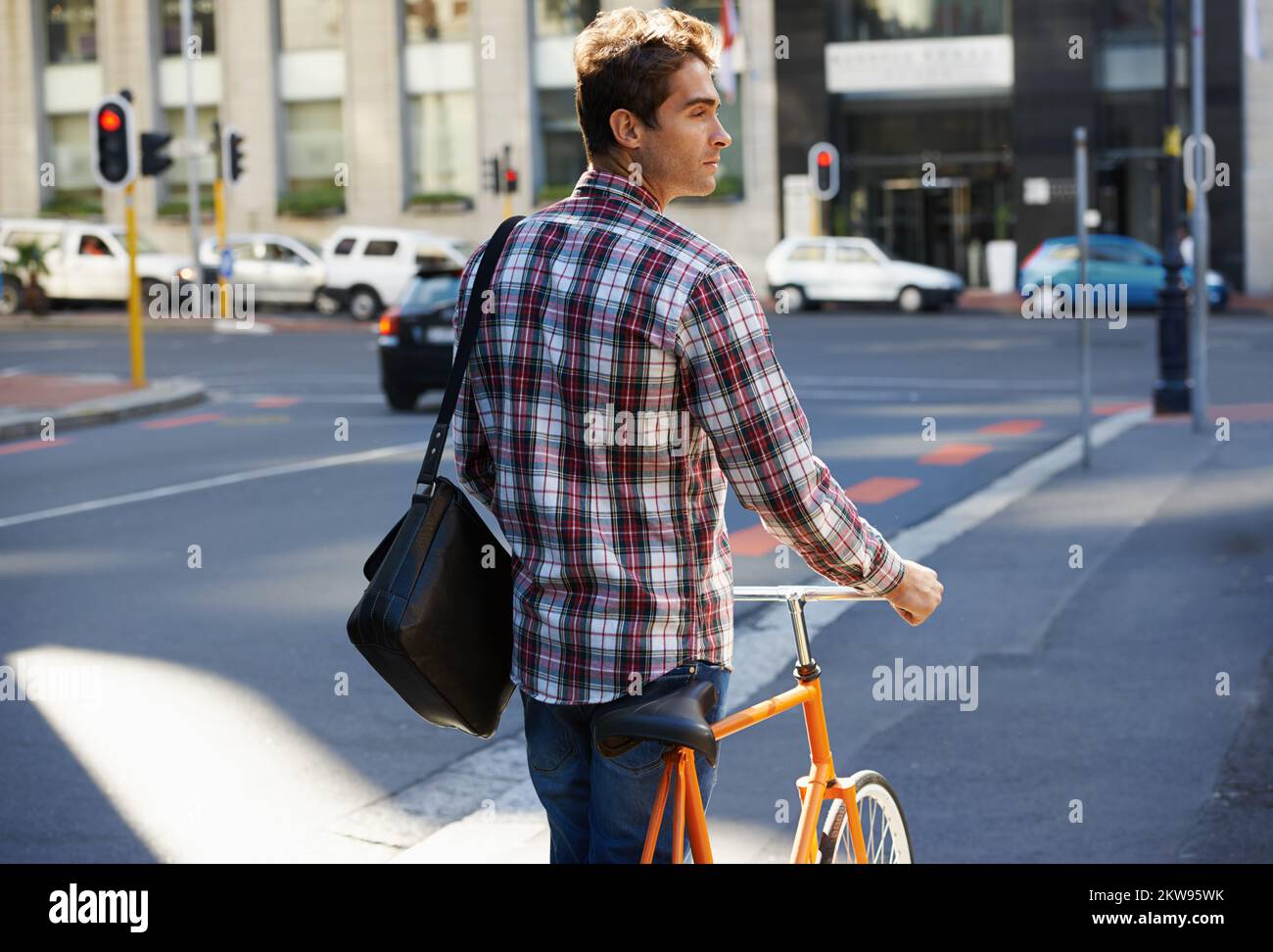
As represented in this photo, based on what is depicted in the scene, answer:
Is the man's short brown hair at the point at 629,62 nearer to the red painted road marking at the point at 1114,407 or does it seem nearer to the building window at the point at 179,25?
the red painted road marking at the point at 1114,407

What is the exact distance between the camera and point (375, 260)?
116 feet

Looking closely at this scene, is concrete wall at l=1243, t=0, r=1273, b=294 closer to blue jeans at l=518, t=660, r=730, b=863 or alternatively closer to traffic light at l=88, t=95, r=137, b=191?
traffic light at l=88, t=95, r=137, b=191

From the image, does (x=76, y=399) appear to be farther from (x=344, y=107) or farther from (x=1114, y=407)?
(x=344, y=107)

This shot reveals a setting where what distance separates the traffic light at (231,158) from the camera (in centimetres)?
3372

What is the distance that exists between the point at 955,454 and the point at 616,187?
36.5 feet

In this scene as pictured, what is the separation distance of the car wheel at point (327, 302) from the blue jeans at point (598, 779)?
112 ft

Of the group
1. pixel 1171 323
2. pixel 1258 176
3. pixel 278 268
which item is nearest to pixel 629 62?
pixel 1171 323

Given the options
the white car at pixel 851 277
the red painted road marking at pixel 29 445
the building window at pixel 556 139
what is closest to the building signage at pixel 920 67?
A: the building window at pixel 556 139

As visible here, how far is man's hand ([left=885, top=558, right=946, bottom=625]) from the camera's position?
274 cm

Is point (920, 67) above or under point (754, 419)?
above

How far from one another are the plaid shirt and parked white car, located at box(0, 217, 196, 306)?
35.5 m

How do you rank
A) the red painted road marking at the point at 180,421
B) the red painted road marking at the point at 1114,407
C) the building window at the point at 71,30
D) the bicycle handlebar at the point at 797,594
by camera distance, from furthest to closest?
the building window at the point at 71,30, the red painted road marking at the point at 180,421, the red painted road marking at the point at 1114,407, the bicycle handlebar at the point at 797,594

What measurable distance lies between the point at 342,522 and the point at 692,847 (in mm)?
7944

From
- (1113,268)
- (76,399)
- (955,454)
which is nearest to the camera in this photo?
(955,454)
